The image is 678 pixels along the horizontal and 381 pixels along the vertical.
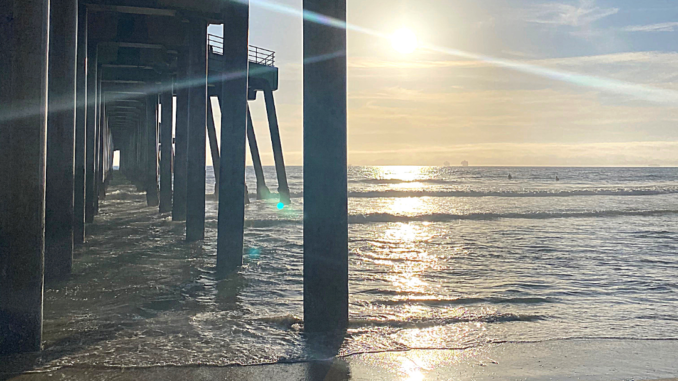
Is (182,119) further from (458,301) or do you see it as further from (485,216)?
(485,216)

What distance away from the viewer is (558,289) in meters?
7.20

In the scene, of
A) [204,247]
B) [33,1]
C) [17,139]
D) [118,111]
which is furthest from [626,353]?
[118,111]

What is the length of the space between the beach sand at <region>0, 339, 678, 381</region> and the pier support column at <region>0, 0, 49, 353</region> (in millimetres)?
564

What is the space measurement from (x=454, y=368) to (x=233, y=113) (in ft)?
16.9

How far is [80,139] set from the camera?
8891 millimetres

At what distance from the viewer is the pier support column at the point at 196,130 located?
34.5ft

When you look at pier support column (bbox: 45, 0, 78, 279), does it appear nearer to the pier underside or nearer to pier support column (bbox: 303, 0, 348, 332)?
the pier underside

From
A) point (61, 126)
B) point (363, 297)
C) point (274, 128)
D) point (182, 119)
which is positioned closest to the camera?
point (363, 297)

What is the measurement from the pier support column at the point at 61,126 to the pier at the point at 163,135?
12 mm

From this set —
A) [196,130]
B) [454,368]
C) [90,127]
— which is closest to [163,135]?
[90,127]

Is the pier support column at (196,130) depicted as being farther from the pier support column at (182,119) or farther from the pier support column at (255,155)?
the pier support column at (255,155)

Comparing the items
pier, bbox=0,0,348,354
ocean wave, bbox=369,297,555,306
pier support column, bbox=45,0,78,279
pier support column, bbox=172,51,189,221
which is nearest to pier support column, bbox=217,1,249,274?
pier, bbox=0,0,348,354

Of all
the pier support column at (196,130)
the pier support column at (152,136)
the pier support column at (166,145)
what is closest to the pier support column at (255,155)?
the pier support column at (152,136)

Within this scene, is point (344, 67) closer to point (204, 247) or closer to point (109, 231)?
point (204, 247)
